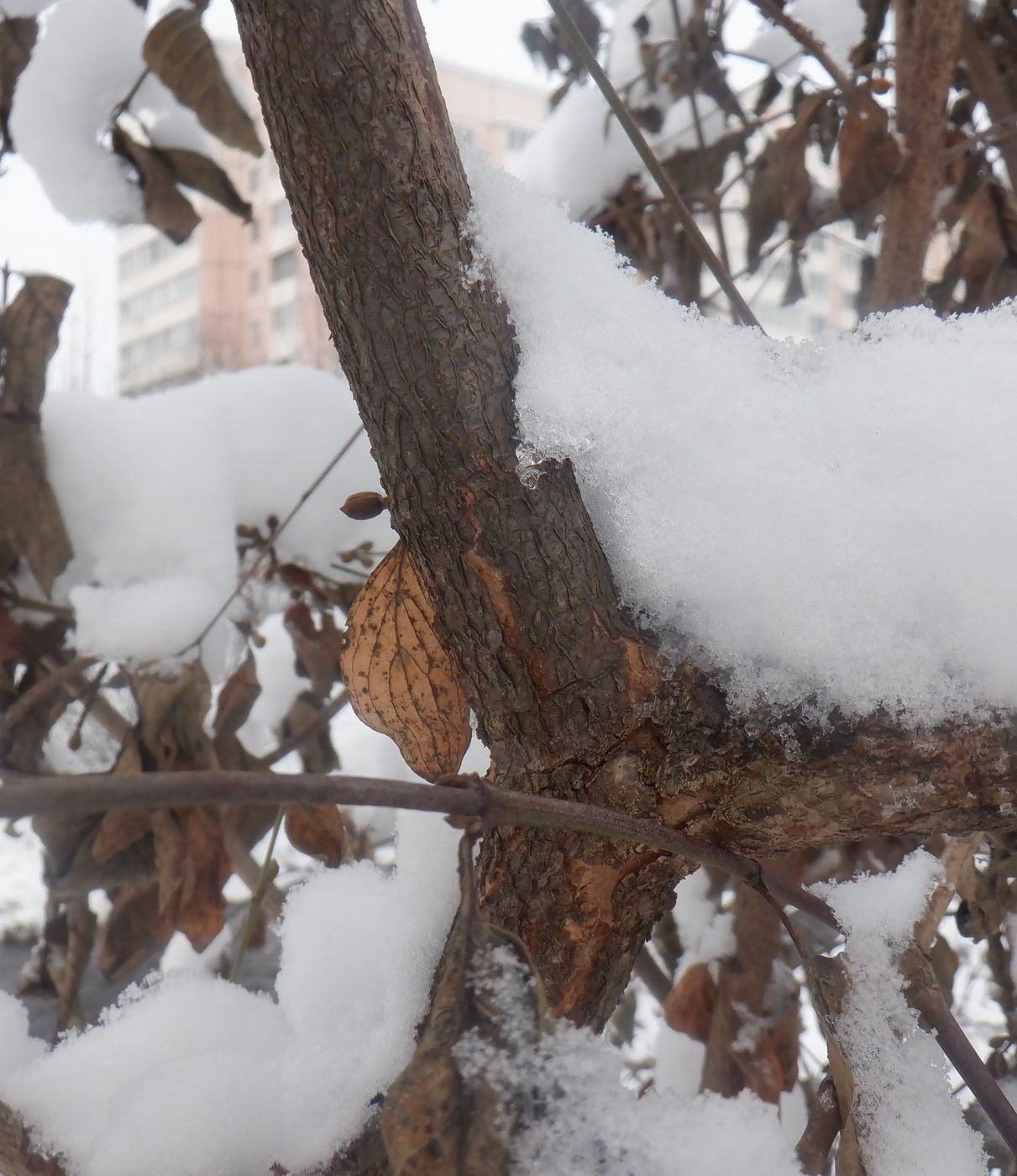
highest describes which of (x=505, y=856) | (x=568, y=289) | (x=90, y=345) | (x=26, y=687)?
(x=90, y=345)

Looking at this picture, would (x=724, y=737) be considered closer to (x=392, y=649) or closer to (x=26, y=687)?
(x=392, y=649)

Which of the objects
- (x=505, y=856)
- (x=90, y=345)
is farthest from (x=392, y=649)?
(x=90, y=345)

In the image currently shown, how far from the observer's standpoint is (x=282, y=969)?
0.51 m

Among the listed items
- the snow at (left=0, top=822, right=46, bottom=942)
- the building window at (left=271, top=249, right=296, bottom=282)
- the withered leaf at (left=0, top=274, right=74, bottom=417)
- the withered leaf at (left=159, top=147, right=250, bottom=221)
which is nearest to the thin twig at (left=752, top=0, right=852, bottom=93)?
the withered leaf at (left=159, top=147, right=250, bottom=221)

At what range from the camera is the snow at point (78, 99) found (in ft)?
2.99

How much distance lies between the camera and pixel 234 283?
13547 millimetres

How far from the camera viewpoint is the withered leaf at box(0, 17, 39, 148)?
874 millimetres

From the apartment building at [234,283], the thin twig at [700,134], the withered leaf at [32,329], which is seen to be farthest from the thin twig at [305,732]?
the apartment building at [234,283]

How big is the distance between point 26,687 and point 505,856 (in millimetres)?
650

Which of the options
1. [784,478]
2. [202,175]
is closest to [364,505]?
[784,478]

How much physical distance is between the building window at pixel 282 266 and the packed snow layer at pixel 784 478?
42.3 ft

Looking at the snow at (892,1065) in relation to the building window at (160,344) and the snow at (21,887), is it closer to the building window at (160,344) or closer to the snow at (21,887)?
the snow at (21,887)

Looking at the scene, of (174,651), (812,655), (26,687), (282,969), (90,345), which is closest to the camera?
(812,655)

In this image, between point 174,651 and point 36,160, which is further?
point 36,160
